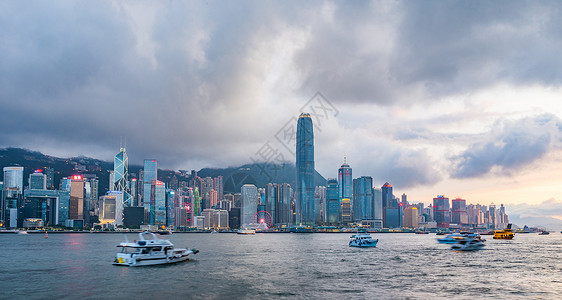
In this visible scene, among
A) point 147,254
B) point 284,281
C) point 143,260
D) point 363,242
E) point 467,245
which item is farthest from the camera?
point 363,242

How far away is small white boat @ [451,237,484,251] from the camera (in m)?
151

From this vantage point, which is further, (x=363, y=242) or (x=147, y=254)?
(x=363, y=242)

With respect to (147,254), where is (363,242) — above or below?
below

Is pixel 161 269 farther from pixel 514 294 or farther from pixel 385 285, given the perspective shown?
pixel 514 294

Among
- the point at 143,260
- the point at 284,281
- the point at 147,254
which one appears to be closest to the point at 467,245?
the point at 284,281

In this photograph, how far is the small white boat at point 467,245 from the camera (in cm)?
15062

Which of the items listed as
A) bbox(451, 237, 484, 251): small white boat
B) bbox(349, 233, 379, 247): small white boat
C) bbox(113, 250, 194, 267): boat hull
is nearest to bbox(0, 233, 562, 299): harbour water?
bbox(113, 250, 194, 267): boat hull

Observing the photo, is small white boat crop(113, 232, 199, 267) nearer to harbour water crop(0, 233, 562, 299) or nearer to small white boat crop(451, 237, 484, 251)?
harbour water crop(0, 233, 562, 299)

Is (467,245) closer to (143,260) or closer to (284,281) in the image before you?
(284,281)

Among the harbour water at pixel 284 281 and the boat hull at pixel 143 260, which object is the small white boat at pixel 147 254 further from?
the harbour water at pixel 284 281

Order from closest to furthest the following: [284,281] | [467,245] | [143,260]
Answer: [284,281], [143,260], [467,245]

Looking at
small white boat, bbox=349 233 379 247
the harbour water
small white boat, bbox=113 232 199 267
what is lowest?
small white boat, bbox=349 233 379 247

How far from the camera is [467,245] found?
497 ft

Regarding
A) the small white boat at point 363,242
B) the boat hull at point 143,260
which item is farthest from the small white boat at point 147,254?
the small white boat at point 363,242
